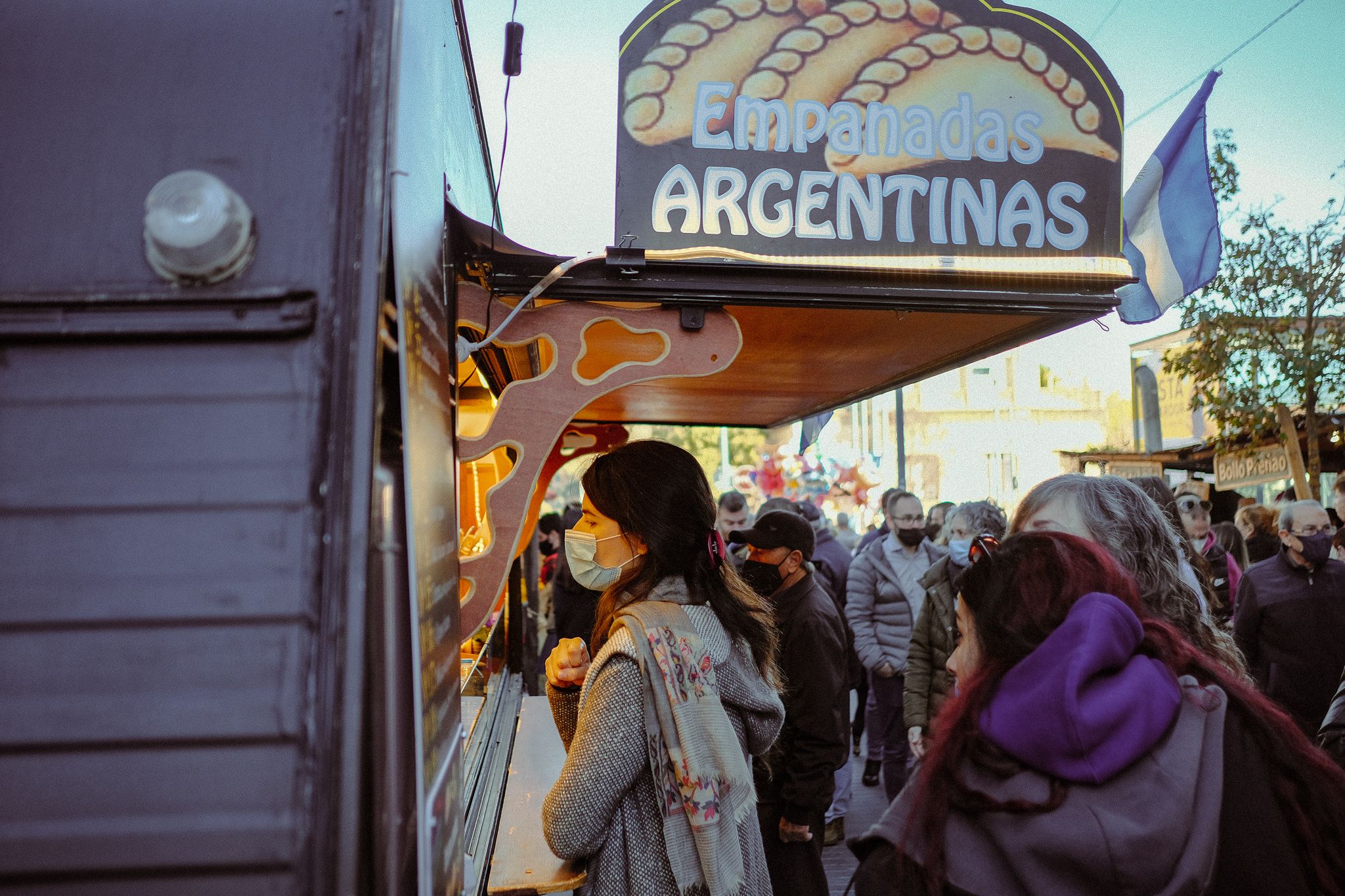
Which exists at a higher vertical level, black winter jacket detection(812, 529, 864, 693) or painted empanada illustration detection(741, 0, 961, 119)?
painted empanada illustration detection(741, 0, 961, 119)

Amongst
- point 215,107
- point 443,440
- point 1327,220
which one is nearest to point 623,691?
point 443,440

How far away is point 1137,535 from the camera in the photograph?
243 cm

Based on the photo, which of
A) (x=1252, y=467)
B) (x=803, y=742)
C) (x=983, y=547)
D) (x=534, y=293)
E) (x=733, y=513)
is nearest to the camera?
(x=983, y=547)

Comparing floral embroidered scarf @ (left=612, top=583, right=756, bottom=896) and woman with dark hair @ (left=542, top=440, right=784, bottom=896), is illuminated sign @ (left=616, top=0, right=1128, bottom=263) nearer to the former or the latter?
woman with dark hair @ (left=542, top=440, right=784, bottom=896)

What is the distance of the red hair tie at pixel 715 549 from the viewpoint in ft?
7.96

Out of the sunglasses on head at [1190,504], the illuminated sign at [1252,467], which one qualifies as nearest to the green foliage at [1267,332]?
the illuminated sign at [1252,467]

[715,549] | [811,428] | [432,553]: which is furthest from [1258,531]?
[432,553]

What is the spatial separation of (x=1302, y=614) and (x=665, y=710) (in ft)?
14.2

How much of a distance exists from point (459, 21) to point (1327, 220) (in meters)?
11.4

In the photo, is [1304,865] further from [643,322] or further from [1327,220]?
[1327,220]

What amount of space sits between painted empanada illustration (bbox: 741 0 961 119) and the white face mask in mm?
1275

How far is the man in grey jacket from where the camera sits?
5.98 m

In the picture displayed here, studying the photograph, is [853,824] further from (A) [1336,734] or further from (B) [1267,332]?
(B) [1267,332]

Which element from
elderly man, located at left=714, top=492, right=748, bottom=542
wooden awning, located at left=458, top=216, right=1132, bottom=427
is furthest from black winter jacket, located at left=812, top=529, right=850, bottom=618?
wooden awning, located at left=458, top=216, right=1132, bottom=427
